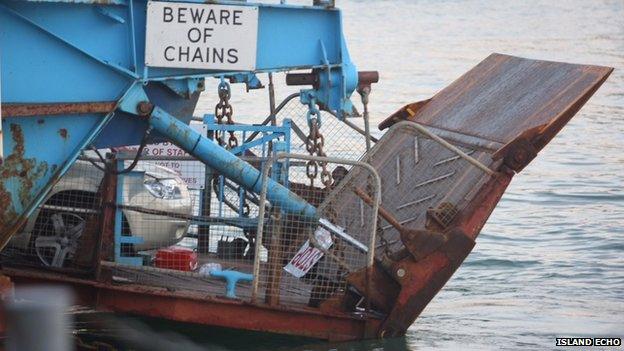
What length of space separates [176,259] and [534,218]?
28.7 feet

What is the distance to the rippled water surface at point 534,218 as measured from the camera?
38.4ft

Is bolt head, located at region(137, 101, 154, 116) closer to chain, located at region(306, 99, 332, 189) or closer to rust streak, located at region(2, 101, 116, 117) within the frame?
rust streak, located at region(2, 101, 116, 117)

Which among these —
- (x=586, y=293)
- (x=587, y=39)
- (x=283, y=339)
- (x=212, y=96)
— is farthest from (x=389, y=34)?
(x=283, y=339)

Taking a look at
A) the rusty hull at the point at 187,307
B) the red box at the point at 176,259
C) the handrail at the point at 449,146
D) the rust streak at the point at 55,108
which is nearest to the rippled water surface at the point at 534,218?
the rusty hull at the point at 187,307

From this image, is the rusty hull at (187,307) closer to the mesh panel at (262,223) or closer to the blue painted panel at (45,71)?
the mesh panel at (262,223)

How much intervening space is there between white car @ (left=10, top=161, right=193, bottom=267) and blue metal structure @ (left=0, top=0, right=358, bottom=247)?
57 centimetres

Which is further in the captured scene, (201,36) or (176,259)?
(176,259)

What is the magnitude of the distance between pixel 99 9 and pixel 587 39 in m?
33.0

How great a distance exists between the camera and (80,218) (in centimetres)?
1049

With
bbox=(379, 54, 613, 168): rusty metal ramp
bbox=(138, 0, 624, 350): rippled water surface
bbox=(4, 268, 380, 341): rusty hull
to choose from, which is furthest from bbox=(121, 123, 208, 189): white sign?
bbox=(138, 0, 624, 350): rippled water surface

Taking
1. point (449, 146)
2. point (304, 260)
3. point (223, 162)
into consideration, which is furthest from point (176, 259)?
point (449, 146)

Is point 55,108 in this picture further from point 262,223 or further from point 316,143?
point 316,143

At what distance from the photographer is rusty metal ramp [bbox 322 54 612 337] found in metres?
9.91

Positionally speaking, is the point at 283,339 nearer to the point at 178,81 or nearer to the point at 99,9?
the point at 178,81
